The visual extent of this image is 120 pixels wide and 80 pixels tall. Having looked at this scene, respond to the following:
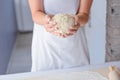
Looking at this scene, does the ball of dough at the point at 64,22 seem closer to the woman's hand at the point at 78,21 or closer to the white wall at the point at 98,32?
the woman's hand at the point at 78,21

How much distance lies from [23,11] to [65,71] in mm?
1513

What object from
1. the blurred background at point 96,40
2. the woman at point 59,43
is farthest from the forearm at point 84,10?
the blurred background at point 96,40

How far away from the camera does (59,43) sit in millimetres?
671

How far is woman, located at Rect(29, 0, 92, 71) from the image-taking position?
66cm

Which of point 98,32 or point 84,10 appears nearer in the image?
point 84,10

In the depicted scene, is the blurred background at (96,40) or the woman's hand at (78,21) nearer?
the woman's hand at (78,21)

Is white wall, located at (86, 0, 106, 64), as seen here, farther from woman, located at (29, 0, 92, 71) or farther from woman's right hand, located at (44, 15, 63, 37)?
woman's right hand, located at (44, 15, 63, 37)

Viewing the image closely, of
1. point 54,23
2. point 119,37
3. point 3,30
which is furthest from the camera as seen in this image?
point 3,30

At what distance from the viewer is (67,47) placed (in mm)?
676

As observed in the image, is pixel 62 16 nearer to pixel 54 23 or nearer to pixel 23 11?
pixel 54 23

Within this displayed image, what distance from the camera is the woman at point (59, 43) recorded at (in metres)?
0.66

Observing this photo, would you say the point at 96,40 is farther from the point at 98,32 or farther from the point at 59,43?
the point at 59,43

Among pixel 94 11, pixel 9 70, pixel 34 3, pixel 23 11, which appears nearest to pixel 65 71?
pixel 34 3

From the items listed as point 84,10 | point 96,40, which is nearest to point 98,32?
point 96,40
